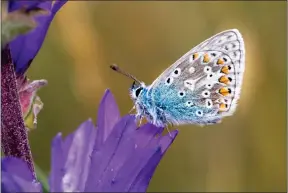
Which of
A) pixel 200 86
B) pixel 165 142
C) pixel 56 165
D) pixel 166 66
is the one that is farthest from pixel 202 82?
pixel 166 66

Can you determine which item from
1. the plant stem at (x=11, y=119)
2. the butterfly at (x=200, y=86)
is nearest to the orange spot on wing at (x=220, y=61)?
the butterfly at (x=200, y=86)

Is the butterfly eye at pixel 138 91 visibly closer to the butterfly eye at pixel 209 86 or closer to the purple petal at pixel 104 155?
the butterfly eye at pixel 209 86

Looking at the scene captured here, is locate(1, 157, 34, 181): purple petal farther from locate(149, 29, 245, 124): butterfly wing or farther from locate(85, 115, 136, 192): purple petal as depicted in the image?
locate(149, 29, 245, 124): butterfly wing

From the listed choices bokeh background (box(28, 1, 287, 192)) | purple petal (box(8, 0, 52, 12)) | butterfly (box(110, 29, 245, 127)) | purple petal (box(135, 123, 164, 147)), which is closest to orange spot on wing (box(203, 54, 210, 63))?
butterfly (box(110, 29, 245, 127))

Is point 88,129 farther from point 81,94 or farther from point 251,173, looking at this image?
point 251,173

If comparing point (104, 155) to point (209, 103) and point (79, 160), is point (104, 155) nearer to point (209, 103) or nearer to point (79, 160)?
point (79, 160)

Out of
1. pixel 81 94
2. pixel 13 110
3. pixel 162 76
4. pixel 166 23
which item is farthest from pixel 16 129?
pixel 166 23

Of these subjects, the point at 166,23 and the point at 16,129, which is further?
the point at 166,23
